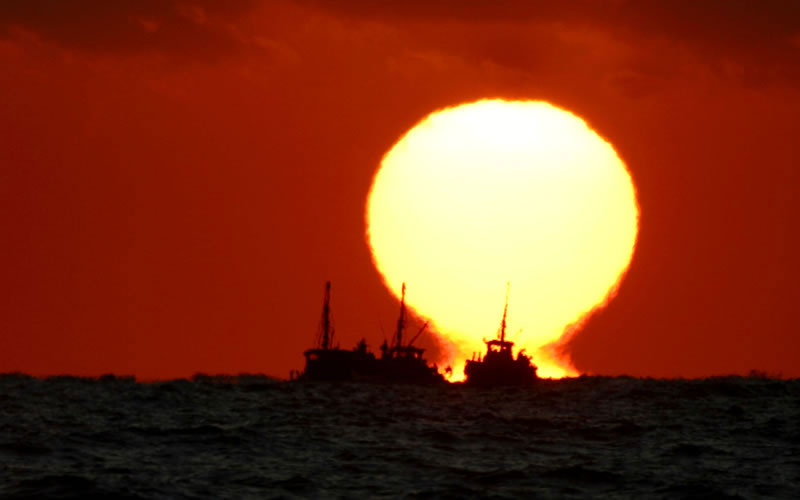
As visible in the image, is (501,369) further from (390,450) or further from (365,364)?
(390,450)

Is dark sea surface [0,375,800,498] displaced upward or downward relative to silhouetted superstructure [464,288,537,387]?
downward

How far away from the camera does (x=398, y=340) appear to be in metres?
193

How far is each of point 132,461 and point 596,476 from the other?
1635 cm

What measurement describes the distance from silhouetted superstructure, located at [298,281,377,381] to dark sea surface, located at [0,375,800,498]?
280 ft

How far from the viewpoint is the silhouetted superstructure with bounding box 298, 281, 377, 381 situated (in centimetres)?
18262

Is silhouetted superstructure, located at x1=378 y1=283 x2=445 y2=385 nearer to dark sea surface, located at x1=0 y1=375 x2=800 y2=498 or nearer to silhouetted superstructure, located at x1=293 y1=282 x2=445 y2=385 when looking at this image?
silhouetted superstructure, located at x1=293 y1=282 x2=445 y2=385

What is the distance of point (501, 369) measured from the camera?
18275cm

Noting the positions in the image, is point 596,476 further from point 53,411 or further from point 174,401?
point 174,401

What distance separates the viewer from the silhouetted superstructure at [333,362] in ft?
599

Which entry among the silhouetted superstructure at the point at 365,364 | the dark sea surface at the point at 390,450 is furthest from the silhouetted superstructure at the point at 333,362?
the dark sea surface at the point at 390,450

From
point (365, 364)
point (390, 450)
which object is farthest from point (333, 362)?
point (390, 450)

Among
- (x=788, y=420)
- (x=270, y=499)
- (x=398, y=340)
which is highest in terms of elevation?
(x=398, y=340)

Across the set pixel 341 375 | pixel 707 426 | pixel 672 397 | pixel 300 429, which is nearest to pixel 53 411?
pixel 300 429

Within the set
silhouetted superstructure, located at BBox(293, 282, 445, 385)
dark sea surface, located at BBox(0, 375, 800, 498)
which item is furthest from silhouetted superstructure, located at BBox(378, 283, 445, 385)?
dark sea surface, located at BBox(0, 375, 800, 498)
